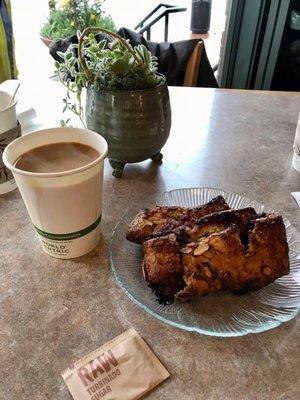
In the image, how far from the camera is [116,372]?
15.9 inches

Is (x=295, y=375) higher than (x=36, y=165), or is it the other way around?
(x=36, y=165)

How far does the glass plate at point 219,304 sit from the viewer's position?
17.3 inches

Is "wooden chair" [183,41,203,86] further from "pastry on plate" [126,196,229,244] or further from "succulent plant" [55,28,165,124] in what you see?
"pastry on plate" [126,196,229,244]

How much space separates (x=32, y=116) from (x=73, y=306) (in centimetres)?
65

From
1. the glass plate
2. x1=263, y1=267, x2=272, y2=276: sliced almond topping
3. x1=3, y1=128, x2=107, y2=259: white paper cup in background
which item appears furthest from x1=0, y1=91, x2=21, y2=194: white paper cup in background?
x1=263, y1=267, x2=272, y2=276: sliced almond topping

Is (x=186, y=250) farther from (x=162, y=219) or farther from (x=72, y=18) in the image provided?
(x=72, y=18)

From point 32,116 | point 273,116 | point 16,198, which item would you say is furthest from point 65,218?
point 273,116

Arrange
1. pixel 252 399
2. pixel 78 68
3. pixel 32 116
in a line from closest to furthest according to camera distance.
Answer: pixel 252 399 < pixel 78 68 < pixel 32 116

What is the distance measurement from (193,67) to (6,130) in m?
1.02

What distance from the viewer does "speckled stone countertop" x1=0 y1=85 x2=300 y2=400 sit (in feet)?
1.32

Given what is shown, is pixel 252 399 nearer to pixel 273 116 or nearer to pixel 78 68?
pixel 78 68

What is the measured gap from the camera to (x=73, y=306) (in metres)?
0.49

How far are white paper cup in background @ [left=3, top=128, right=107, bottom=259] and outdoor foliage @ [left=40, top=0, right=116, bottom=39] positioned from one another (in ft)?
6.73

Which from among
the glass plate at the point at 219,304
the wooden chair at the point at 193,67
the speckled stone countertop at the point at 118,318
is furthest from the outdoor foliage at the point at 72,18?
the glass plate at the point at 219,304
